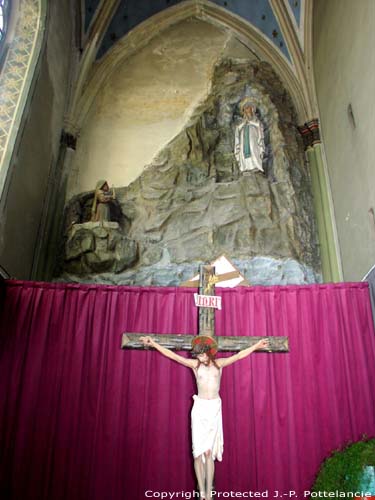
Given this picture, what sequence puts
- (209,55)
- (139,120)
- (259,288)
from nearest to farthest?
(259,288), (139,120), (209,55)

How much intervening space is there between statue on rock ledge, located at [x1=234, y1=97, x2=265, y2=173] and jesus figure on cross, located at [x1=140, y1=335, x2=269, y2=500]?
4.19m

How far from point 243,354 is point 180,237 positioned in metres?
3.24

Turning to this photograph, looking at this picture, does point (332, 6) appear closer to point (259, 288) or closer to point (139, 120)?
point (139, 120)

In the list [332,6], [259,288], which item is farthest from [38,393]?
[332,6]

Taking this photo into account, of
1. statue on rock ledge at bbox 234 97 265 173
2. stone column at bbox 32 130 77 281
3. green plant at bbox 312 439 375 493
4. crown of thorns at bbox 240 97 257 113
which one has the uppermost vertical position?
crown of thorns at bbox 240 97 257 113

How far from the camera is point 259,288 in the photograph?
6.34 metres

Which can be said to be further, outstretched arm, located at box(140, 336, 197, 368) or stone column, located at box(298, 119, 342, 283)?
stone column, located at box(298, 119, 342, 283)

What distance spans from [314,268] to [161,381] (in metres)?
3.60

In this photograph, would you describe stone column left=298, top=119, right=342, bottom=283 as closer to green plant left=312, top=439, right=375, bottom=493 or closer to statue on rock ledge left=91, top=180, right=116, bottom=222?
green plant left=312, top=439, right=375, bottom=493

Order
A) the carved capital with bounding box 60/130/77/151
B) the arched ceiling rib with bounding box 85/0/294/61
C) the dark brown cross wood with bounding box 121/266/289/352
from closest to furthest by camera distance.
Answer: the dark brown cross wood with bounding box 121/266/289/352 < the carved capital with bounding box 60/130/77/151 < the arched ceiling rib with bounding box 85/0/294/61

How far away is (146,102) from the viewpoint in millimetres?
10391

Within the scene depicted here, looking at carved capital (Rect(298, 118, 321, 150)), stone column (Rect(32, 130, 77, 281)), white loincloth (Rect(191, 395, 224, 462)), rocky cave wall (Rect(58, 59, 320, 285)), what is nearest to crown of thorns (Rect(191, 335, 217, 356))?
white loincloth (Rect(191, 395, 224, 462))

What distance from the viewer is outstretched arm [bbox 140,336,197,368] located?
5613 mm

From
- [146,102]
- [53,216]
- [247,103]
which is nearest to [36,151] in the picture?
[53,216]
